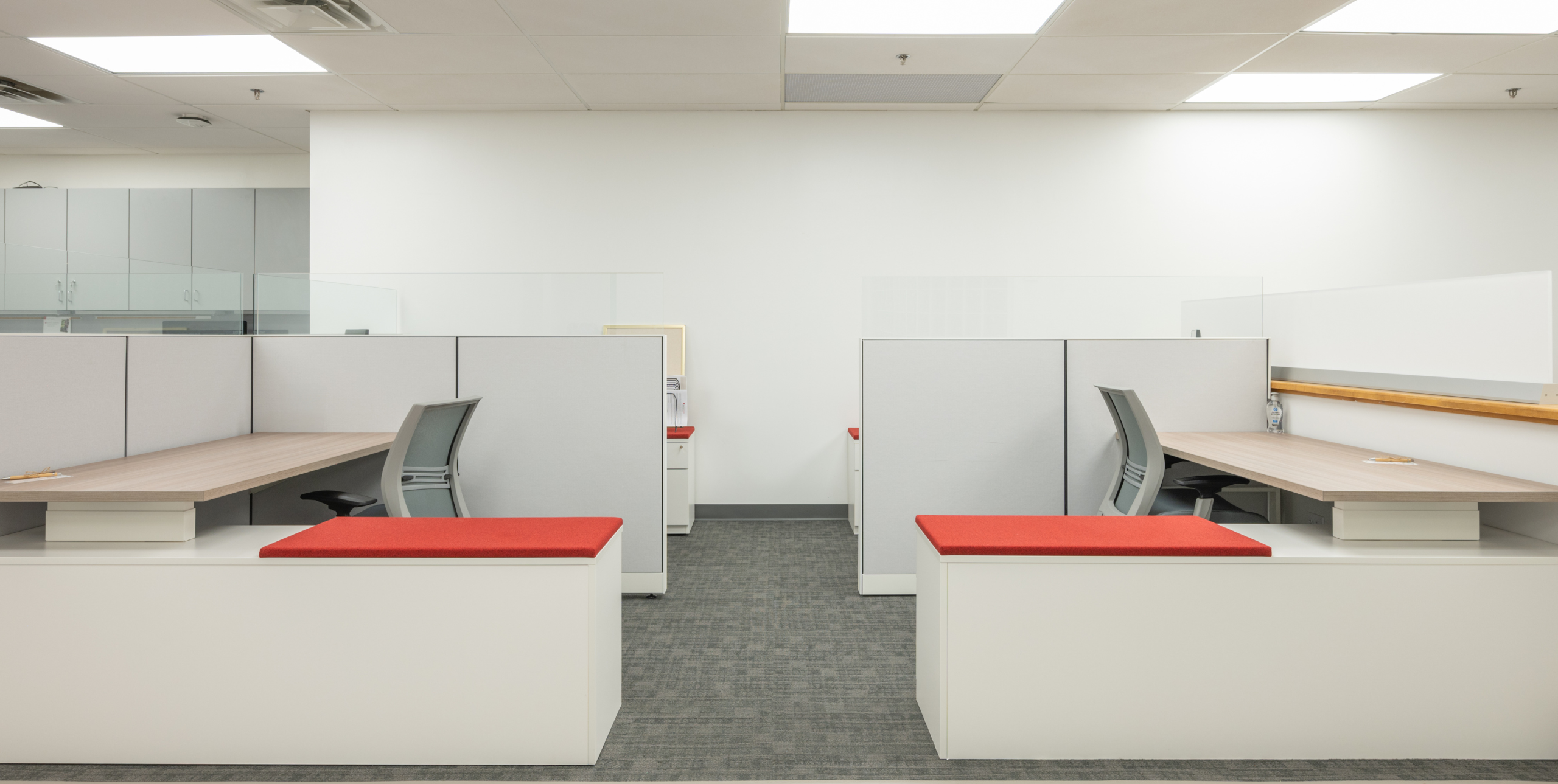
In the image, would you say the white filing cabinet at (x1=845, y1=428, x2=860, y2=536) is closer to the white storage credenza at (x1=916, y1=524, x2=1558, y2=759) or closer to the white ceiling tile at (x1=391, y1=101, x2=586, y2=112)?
the white storage credenza at (x1=916, y1=524, x2=1558, y2=759)

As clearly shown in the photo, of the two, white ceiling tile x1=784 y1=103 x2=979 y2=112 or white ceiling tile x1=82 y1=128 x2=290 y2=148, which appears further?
white ceiling tile x1=82 y1=128 x2=290 y2=148

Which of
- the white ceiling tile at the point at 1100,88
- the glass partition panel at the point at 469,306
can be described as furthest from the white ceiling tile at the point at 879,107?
the glass partition panel at the point at 469,306

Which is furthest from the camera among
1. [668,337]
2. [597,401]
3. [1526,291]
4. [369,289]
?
[668,337]

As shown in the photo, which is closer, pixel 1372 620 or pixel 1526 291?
pixel 1372 620

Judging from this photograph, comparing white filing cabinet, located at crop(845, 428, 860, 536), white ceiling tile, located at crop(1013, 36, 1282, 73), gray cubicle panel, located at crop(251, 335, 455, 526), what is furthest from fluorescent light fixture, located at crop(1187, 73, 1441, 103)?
gray cubicle panel, located at crop(251, 335, 455, 526)

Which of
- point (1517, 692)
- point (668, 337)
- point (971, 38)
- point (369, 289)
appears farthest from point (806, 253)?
point (1517, 692)

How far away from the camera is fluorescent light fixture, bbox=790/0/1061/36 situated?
3.20 m

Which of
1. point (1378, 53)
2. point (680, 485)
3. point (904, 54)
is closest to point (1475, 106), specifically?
point (1378, 53)

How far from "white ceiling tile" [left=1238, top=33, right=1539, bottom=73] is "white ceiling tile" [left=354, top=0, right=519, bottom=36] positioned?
3536 millimetres

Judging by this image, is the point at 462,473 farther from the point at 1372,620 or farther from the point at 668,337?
the point at 1372,620

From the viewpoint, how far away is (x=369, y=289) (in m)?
3.32

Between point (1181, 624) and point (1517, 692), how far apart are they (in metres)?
0.79

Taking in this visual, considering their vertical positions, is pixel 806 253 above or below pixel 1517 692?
above

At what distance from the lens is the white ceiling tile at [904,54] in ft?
11.4
